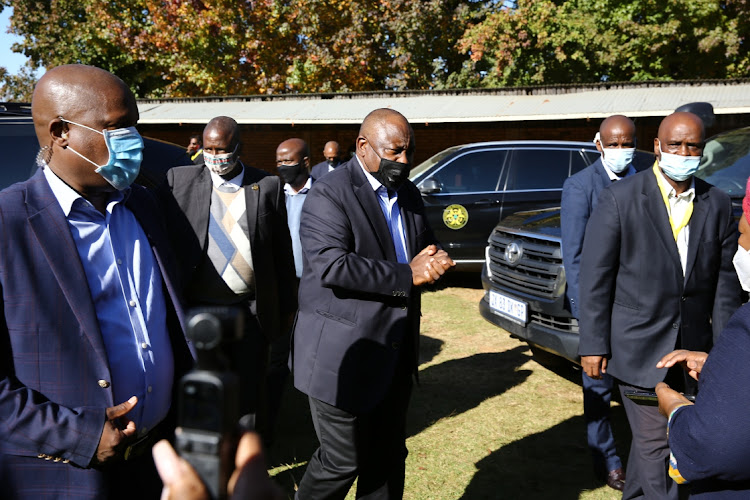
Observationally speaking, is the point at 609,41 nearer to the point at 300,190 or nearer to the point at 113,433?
the point at 300,190

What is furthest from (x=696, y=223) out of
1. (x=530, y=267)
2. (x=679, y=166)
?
(x=530, y=267)

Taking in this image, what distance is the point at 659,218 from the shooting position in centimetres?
334

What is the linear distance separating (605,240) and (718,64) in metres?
21.1

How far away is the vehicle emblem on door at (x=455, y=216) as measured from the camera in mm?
9539

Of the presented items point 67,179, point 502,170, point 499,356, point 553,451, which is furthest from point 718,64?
point 67,179

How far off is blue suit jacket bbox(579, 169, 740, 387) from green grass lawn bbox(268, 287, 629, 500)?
1.23 metres

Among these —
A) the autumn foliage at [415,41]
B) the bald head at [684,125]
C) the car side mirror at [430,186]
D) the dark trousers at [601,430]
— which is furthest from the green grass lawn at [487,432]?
the autumn foliage at [415,41]

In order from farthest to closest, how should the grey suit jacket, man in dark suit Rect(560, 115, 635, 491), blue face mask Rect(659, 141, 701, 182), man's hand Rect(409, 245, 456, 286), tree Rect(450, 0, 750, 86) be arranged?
tree Rect(450, 0, 750, 86) → man in dark suit Rect(560, 115, 635, 491) → the grey suit jacket → blue face mask Rect(659, 141, 701, 182) → man's hand Rect(409, 245, 456, 286)

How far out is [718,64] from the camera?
68.8ft

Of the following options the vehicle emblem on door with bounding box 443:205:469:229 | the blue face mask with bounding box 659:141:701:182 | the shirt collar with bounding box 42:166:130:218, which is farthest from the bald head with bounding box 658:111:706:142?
the vehicle emblem on door with bounding box 443:205:469:229

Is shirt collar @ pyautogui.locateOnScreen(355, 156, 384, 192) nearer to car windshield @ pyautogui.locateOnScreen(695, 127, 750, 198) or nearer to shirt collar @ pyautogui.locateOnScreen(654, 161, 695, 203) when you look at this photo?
shirt collar @ pyautogui.locateOnScreen(654, 161, 695, 203)

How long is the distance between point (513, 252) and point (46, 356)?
4663mm

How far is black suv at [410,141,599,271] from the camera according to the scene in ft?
31.2

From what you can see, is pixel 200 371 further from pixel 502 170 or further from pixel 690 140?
pixel 502 170
